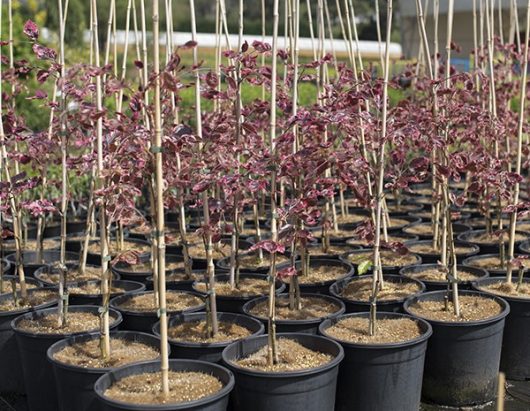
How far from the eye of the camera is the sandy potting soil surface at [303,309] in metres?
3.20

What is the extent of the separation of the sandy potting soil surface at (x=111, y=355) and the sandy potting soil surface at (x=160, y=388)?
0.57 ft

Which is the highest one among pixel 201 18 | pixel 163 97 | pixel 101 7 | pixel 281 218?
pixel 201 18

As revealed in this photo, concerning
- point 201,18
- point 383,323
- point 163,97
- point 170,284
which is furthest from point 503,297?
point 201,18

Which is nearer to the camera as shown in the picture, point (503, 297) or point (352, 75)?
point (503, 297)

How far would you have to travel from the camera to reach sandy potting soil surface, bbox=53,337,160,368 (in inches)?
106

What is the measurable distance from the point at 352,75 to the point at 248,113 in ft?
2.42

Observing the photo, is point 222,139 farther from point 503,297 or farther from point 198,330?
point 503,297

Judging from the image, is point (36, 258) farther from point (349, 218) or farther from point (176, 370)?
point (349, 218)

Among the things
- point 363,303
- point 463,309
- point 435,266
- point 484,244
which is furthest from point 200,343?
point 484,244

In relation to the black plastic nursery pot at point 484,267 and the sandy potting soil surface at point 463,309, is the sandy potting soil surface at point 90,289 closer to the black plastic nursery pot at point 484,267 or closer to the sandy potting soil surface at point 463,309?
the sandy potting soil surface at point 463,309

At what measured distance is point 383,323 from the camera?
3.16 meters

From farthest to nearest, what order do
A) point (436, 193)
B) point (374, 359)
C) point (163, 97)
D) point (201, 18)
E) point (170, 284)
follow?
1. point (201, 18)
2. point (436, 193)
3. point (170, 284)
4. point (163, 97)
5. point (374, 359)

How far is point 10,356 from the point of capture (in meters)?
3.23

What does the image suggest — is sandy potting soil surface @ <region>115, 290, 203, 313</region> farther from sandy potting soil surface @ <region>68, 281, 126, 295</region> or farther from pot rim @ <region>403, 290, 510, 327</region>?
pot rim @ <region>403, 290, 510, 327</region>
